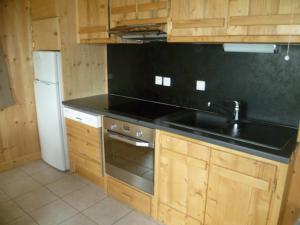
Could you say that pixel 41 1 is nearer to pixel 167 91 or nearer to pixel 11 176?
pixel 167 91

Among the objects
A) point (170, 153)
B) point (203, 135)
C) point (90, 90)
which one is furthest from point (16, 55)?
point (203, 135)

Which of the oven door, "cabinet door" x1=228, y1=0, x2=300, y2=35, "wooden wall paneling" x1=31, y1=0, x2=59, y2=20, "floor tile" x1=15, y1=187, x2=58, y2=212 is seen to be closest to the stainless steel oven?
the oven door

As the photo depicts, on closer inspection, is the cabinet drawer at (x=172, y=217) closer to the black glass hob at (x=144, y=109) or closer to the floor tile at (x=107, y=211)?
the floor tile at (x=107, y=211)

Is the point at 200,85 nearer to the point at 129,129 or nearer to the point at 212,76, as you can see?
the point at 212,76

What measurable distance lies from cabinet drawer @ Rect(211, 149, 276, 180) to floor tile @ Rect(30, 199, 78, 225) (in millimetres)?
1447

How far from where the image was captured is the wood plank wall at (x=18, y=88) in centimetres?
275

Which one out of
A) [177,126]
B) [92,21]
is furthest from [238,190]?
[92,21]

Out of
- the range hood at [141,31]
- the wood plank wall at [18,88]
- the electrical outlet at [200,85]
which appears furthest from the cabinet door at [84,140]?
the electrical outlet at [200,85]

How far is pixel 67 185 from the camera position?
265 centimetres

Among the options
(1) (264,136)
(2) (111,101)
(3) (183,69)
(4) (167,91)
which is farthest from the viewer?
(2) (111,101)

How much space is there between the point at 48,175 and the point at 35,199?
A: 0.46 metres

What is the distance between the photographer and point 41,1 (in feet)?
8.55

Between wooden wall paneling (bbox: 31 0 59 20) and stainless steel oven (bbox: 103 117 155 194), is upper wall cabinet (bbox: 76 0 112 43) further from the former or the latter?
stainless steel oven (bbox: 103 117 155 194)

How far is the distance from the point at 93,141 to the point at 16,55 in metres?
1.46
